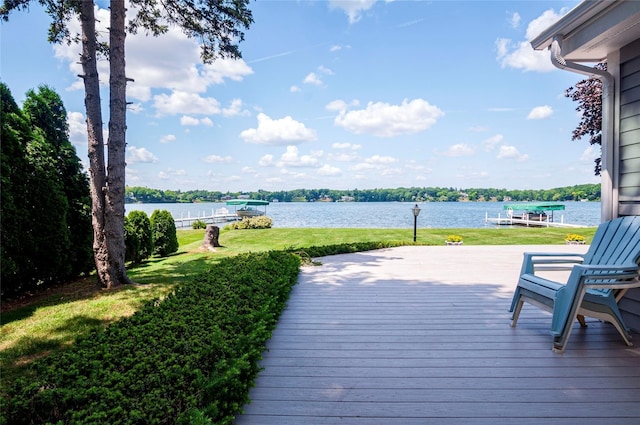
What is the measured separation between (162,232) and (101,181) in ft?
13.6

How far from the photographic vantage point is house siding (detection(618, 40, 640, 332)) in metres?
2.80

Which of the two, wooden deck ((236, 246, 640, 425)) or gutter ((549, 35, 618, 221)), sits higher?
gutter ((549, 35, 618, 221))

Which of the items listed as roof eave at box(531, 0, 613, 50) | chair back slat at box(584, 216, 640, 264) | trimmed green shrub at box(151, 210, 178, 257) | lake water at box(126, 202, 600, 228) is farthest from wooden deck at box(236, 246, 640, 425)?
lake water at box(126, 202, 600, 228)

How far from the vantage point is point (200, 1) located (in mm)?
5785

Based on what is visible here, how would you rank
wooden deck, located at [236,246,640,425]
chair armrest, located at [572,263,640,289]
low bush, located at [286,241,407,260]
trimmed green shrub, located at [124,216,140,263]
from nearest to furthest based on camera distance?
wooden deck, located at [236,246,640,425] → chair armrest, located at [572,263,640,289] → trimmed green shrub, located at [124,216,140,263] → low bush, located at [286,241,407,260]

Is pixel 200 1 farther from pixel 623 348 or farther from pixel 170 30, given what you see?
pixel 623 348

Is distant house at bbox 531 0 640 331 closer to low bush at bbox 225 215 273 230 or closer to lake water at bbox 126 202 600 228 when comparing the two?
lake water at bbox 126 202 600 228

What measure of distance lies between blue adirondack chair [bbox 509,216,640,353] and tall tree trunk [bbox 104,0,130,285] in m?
4.82

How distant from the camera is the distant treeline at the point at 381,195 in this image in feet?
120

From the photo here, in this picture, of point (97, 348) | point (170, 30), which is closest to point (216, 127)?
point (170, 30)

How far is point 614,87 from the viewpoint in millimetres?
2986

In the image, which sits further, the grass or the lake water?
the lake water

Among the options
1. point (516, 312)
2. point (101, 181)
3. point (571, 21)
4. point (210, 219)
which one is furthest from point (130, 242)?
point (210, 219)

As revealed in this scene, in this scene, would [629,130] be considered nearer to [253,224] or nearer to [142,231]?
[142,231]
